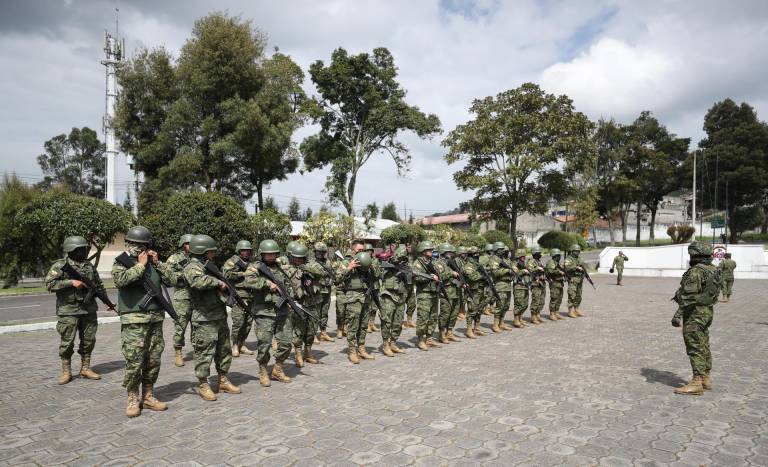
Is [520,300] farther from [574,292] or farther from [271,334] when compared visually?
[271,334]

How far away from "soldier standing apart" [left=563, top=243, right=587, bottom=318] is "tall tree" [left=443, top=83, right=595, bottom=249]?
1694 centimetres

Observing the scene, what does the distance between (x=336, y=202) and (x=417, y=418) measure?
1079 inches

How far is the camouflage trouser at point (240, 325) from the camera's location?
8.14 m

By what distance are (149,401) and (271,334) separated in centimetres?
171

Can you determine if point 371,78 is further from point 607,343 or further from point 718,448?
point 718,448

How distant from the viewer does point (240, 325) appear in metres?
8.23

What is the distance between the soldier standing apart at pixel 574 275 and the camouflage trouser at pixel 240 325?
873cm

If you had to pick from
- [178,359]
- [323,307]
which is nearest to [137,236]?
[178,359]

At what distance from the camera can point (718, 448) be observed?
4461 millimetres

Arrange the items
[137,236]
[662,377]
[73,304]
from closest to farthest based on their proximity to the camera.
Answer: [137,236] < [73,304] < [662,377]

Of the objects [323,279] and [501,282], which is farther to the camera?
[501,282]

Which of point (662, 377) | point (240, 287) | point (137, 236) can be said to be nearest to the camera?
point (137, 236)

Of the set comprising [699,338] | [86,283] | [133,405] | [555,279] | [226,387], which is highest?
[86,283]

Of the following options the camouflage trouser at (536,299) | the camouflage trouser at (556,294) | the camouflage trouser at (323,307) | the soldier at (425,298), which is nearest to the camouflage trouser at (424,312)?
the soldier at (425,298)
